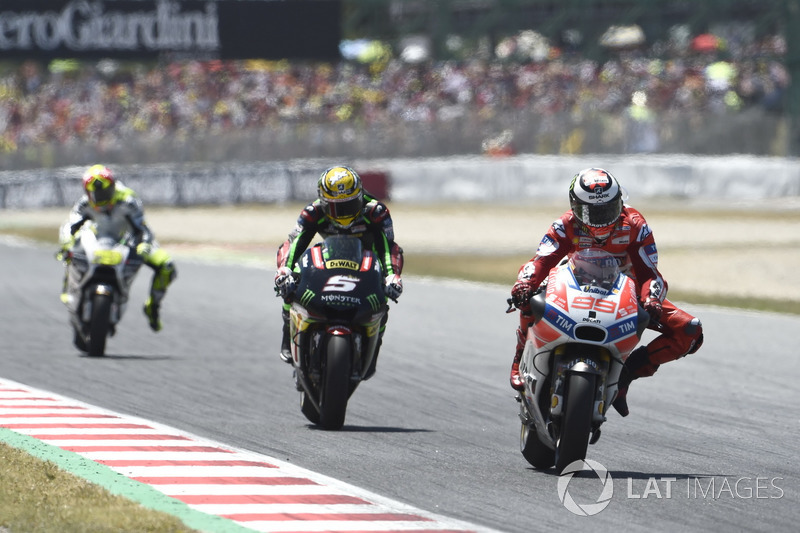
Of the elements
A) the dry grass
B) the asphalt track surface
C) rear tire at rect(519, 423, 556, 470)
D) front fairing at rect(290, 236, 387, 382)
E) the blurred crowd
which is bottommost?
the asphalt track surface

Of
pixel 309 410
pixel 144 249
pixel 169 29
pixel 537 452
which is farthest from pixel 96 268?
pixel 169 29

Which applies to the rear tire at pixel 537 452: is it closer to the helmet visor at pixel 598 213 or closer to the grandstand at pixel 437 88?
the helmet visor at pixel 598 213

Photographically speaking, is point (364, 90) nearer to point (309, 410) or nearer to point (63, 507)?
point (309, 410)

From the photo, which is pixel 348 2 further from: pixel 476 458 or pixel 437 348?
pixel 476 458

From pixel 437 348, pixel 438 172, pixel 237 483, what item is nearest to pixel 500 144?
pixel 438 172

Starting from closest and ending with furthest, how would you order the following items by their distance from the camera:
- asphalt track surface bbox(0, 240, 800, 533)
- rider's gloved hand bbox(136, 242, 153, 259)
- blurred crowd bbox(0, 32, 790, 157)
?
asphalt track surface bbox(0, 240, 800, 533) < rider's gloved hand bbox(136, 242, 153, 259) < blurred crowd bbox(0, 32, 790, 157)

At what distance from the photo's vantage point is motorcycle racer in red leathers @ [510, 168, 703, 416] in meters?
6.66

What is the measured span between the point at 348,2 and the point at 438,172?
6.26 m

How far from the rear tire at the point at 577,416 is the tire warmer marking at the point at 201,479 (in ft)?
3.08

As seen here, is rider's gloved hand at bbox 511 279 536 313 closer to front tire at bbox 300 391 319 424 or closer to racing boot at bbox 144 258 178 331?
front tire at bbox 300 391 319 424

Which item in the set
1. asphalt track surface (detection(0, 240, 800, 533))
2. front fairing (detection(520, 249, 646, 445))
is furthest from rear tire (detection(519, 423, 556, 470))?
front fairing (detection(520, 249, 646, 445))

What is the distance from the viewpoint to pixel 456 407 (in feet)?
31.0

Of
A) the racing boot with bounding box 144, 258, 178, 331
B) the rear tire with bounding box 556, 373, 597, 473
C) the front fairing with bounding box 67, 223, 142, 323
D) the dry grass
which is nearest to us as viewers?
the dry grass

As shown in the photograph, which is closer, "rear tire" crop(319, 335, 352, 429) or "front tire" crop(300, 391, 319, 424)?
"rear tire" crop(319, 335, 352, 429)
